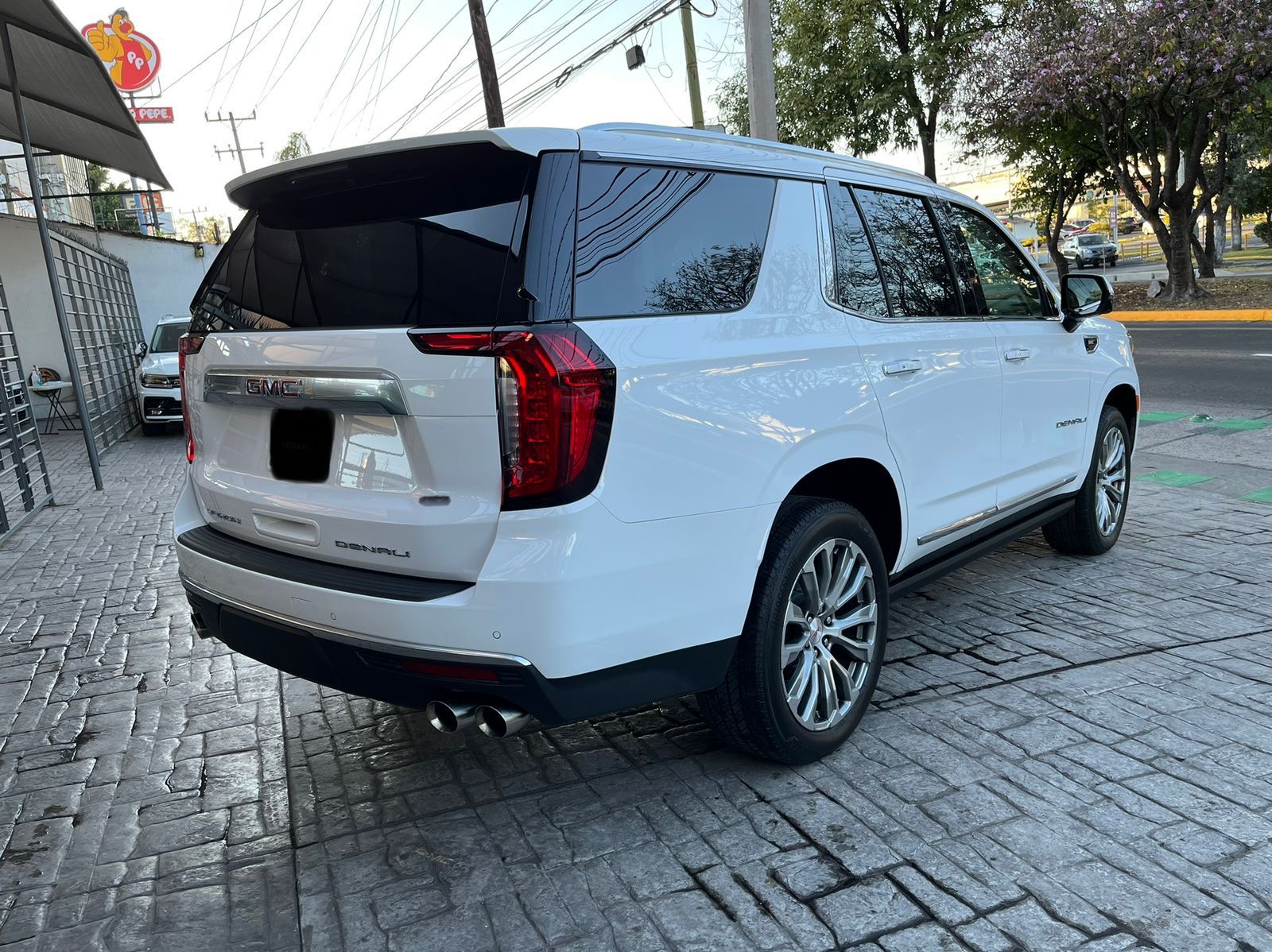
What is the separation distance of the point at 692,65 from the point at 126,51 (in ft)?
91.0

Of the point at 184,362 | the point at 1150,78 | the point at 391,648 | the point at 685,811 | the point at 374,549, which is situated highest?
the point at 1150,78

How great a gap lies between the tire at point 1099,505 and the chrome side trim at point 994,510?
0.27 m

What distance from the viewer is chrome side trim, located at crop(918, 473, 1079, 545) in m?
3.86

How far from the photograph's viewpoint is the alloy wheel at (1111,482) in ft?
17.4

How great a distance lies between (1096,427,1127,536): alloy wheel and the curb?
1403 cm

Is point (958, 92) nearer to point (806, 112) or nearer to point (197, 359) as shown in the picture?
point (806, 112)

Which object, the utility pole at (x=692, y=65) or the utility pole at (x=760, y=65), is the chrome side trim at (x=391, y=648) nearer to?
the utility pole at (x=760, y=65)

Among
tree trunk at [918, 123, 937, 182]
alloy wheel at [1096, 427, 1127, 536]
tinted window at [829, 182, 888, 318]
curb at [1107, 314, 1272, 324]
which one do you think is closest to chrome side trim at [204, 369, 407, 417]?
tinted window at [829, 182, 888, 318]

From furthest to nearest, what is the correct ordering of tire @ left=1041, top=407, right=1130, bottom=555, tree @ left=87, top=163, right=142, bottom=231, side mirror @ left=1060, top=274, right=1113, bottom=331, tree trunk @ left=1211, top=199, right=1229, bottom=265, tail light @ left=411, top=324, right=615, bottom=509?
tree trunk @ left=1211, top=199, right=1229, bottom=265, tree @ left=87, top=163, right=142, bottom=231, tire @ left=1041, top=407, right=1130, bottom=555, side mirror @ left=1060, top=274, right=1113, bottom=331, tail light @ left=411, top=324, right=615, bottom=509

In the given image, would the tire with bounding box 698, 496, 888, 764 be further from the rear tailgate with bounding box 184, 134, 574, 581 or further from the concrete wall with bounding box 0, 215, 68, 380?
the concrete wall with bounding box 0, 215, 68, 380

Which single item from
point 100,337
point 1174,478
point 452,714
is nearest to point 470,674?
point 452,714

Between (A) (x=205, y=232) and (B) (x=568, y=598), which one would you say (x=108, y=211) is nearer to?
(A) (x=205, y=232)

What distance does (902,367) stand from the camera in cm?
353

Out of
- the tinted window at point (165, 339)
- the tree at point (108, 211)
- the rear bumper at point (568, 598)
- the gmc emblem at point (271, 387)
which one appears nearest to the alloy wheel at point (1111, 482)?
the rear bumper at point (568, 598)
